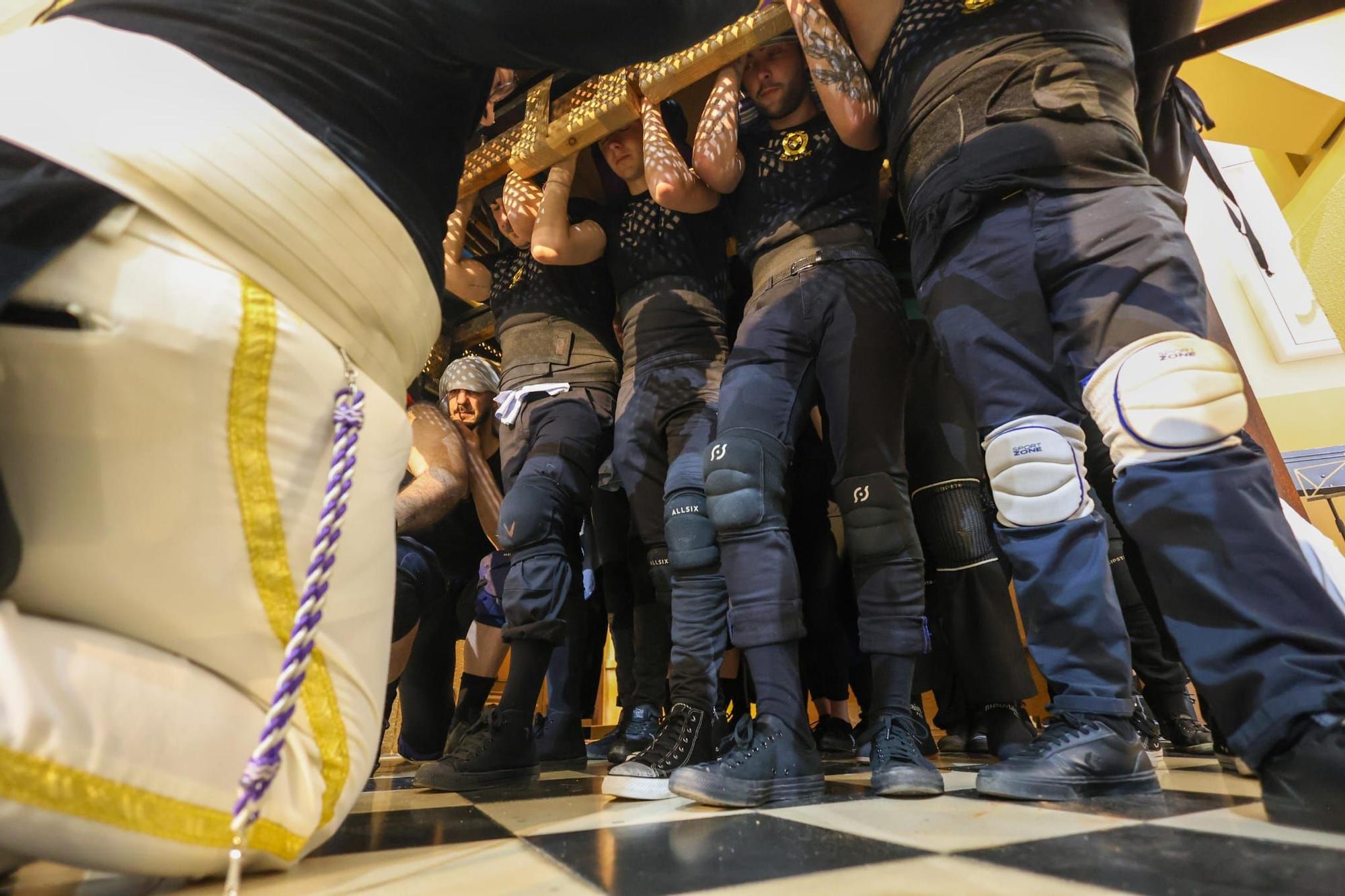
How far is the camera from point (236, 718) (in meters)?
0.54

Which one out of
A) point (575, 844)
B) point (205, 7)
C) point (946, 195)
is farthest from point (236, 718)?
point (946, 195)

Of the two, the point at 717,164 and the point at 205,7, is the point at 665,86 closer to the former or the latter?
the point at 717,164

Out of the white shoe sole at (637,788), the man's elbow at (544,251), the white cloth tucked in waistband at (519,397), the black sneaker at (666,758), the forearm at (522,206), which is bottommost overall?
the white shoe sole at (637,788)

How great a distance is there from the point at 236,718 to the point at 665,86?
1.61m

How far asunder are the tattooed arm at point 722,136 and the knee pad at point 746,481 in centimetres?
66

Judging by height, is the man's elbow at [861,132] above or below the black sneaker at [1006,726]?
above

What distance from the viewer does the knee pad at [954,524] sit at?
1.58m

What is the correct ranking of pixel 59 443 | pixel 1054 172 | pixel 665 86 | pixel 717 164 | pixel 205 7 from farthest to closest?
pixel 665 86, pixel 717 164, pixel 1054 172, pixel 205 7, pixel 59 443

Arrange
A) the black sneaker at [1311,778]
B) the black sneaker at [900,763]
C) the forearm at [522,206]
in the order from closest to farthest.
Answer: the black sneaker at [1311,778] → the black sneaker at [900,763] → the forearm at [522,206]

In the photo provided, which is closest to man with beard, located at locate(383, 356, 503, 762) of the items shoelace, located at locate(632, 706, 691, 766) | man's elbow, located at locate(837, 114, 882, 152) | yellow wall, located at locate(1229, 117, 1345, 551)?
shoelace, located at locate(632, 706, 691, 766)

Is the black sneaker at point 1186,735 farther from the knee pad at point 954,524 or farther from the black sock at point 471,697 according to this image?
the black sock at point 471,697

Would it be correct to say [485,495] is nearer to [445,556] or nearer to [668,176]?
[445,556]

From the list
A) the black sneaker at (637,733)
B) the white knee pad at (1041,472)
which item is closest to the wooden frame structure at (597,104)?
the white knee pad at (1041,472)

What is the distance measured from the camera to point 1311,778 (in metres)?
0.66
